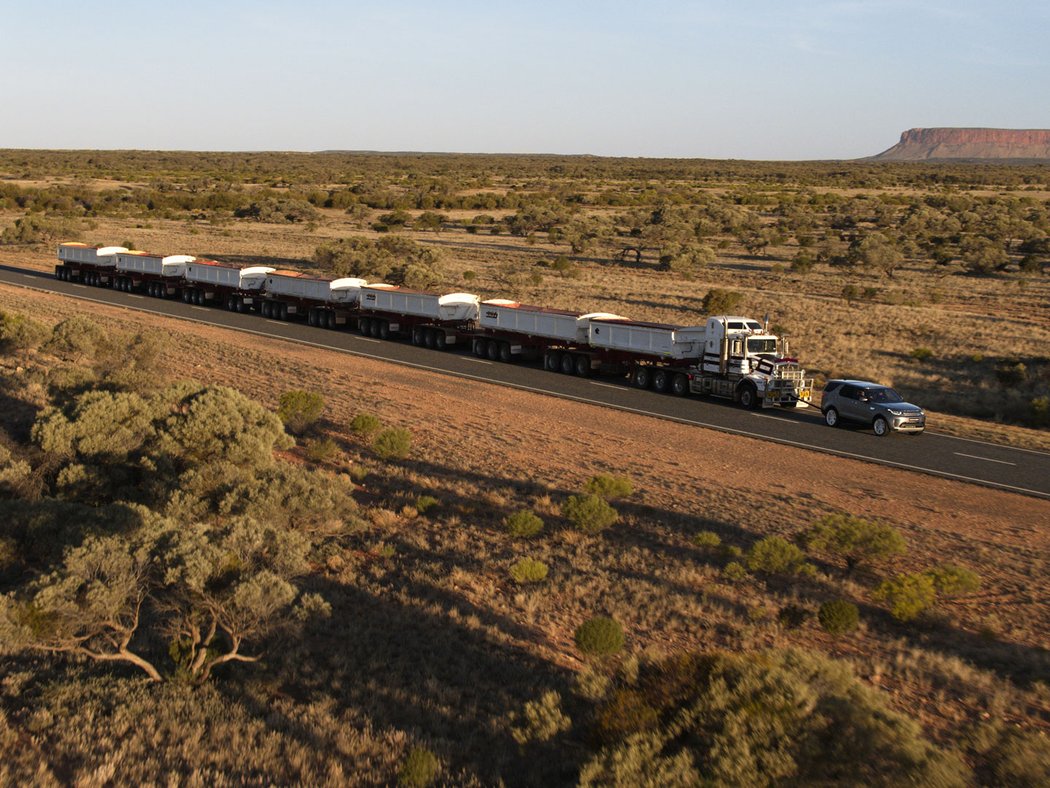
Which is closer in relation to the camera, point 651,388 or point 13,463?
point 13,463

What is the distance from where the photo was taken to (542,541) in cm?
1781

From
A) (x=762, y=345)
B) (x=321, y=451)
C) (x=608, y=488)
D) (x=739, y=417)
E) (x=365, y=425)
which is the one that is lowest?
(x=739, y=417)

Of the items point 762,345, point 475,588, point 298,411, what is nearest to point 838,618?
point 475,588

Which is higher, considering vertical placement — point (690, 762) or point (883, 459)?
point (690, 762)

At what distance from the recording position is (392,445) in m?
23.1

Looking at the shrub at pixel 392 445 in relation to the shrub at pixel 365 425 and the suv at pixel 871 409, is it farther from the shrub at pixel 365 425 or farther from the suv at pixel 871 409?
the suv at pixel 871 409

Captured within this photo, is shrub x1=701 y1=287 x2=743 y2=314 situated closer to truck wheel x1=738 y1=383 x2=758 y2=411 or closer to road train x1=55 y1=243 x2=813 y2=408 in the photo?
road train x1=55 y1=243 x2=813 y2=408

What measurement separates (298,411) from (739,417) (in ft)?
43.7

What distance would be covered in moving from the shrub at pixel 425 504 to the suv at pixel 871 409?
13.9 m

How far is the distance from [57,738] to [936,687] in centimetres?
1079

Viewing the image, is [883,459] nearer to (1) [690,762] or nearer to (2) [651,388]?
(2) [651,388]

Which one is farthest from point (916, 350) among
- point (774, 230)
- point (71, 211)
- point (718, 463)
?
point (71, 211)

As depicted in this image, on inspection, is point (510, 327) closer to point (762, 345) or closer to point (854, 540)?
point (762, 345)

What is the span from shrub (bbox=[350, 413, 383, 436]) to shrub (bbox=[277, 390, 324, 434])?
3.83 feet
